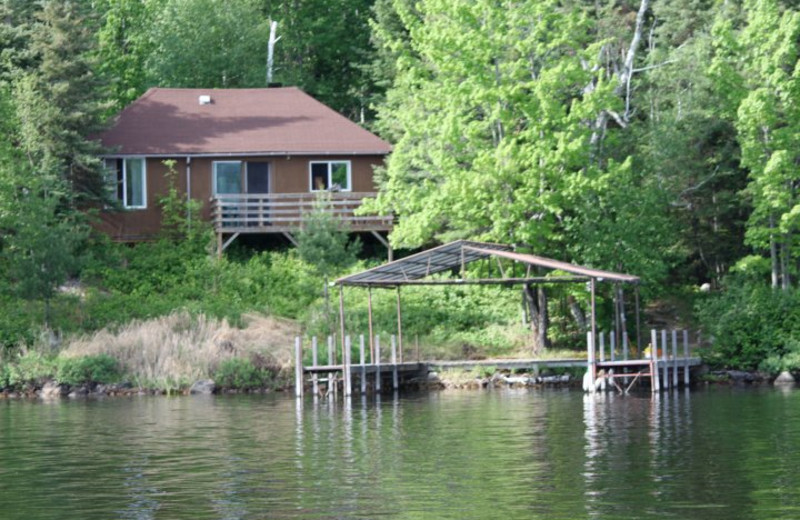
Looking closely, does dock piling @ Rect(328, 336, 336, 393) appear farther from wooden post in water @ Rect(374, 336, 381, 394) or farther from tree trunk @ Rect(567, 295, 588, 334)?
tree trunk @ Rect(567, 295, 588, 334)

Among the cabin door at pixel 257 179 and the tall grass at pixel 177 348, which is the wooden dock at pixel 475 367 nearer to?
the tall grass at pixel 177 348

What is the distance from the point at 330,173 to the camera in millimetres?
53312

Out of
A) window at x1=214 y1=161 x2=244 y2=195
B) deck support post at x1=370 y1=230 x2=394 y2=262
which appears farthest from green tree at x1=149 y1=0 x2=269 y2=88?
deck support post at x1=370 y1=230 x2=394 y2=262

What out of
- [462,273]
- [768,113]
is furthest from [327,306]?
[768,113]

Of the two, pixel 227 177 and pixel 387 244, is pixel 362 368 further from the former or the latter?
pixel 227 177

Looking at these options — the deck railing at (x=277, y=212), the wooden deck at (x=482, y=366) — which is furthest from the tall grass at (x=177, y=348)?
the deck railing at (x=277, y=212)

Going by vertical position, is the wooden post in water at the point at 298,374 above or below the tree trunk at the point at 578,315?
below

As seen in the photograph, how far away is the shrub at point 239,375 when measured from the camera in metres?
41.0

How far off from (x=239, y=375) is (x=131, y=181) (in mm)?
14467

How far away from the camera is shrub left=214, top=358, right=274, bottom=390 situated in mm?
40969

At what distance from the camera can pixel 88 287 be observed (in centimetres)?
4762

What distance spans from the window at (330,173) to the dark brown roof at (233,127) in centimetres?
72

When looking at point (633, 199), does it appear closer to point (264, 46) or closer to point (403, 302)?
point (403, 302)

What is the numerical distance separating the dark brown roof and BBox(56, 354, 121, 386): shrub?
1204 cm
